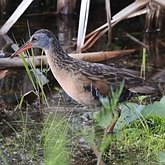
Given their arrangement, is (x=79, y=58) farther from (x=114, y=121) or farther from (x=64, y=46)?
(x=114, y=121)

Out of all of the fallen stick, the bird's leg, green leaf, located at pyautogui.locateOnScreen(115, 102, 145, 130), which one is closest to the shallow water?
the fallen stick

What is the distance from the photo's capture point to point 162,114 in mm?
Result: 5301

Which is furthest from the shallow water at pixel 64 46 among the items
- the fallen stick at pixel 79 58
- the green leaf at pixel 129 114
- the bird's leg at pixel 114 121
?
the green leaf at pixel 129 114

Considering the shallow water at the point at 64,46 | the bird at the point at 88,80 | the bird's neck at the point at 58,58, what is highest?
the bird's neck at the point at 58,58

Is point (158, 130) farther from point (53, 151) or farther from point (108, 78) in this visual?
point (53, 151)

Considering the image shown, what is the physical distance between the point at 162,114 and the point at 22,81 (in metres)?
1.85

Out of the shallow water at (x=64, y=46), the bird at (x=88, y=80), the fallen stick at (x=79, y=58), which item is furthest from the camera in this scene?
the fallen stick at (x=79, y=58)

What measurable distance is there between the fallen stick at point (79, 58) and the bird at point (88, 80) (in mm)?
1053

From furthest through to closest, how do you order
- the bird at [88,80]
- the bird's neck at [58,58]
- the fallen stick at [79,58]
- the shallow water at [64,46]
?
the fallen stick at [79,58] < the shallow water at [64,46] < the bird's neck at [58,58] < the bird at [88,80]

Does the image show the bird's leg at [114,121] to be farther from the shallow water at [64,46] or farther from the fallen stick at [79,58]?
the fallen stick at [79,58]

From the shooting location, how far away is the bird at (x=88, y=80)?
5.08m

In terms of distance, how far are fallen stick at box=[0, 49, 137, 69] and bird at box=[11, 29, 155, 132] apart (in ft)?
3.45

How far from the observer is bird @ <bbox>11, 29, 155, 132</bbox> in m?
5.08

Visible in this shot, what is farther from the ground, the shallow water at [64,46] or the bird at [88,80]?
the bird at [88,80]
